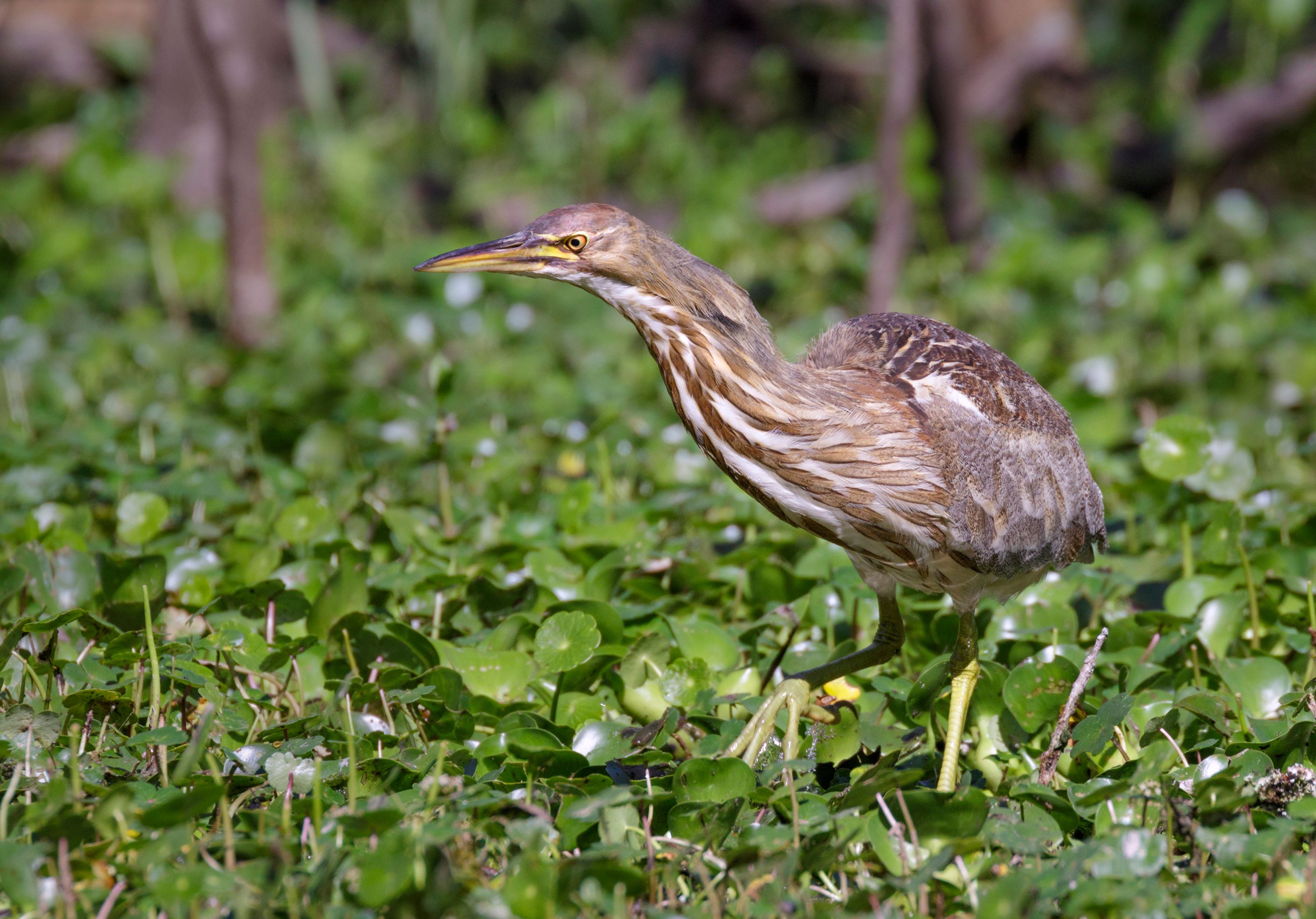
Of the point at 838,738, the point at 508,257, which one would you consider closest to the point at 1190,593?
the point at 838,738

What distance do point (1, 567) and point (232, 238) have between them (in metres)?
3.01

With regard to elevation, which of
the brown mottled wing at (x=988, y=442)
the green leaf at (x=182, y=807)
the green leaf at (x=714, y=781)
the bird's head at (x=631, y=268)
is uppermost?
the bird's head at (x=631, y=268)

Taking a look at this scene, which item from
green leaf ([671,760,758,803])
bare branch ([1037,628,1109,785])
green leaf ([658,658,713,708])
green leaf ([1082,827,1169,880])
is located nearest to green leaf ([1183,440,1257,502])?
bare branch ([1037,628,1109,785])

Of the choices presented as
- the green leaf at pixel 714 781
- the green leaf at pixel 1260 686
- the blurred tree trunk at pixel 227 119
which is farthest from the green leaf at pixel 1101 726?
the blurred tree trunk at pixel 227 119

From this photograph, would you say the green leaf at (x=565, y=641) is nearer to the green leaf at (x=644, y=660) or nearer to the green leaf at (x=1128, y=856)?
the green leaf at (x=644, y=660)

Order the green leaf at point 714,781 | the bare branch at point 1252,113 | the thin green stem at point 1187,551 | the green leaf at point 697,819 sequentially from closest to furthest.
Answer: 1. the green leaf at point 697,819
2. the green leaf at point 714,781
3. the thin green stem at point 1187,551
4. the bare branch at point 1252,113

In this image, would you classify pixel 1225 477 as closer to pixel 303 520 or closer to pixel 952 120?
pixel 303 520

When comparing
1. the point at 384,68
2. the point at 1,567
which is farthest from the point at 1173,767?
the point at 384,68

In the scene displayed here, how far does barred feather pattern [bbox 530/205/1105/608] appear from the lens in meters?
2.67

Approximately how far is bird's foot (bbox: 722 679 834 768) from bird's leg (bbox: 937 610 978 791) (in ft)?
0.95

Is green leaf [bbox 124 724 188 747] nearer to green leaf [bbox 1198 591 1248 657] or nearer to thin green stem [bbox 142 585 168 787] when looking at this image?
thin green stem [bbox 142 585 168 787]

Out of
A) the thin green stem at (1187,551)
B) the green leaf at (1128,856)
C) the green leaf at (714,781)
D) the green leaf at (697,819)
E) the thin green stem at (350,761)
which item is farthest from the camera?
the thin green stem at (1187,551)

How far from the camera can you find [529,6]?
33.8 feet

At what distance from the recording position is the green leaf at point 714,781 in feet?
8.18
